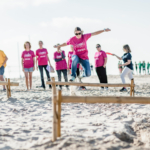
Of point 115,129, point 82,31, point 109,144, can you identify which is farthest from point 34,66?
point 109,144

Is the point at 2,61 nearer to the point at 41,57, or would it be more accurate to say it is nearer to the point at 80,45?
the point at 41,57

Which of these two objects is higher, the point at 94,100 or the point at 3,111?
the point at 94,100

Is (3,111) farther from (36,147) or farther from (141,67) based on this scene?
(141,67)

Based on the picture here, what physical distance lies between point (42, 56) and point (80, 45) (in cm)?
238

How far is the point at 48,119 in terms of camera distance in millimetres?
3516

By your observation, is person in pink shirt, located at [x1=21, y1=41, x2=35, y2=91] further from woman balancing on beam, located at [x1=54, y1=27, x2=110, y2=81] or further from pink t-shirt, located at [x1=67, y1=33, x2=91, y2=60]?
pink t-shirt, located at [x1=67, y1=33, x2=91, y2=60]

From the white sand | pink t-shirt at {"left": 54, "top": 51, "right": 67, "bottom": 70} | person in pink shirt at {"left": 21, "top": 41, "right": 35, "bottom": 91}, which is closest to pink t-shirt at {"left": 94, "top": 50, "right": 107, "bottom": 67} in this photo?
pink t-shirt at {"left": 54, "top": 51, "right": 67, "bottom": 70}

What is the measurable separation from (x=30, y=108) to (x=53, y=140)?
210 cm

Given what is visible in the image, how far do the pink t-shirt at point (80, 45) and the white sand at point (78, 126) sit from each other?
128cm

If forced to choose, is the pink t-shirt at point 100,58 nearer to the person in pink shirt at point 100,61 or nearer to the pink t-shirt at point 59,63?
the person in pink shirt at point 100,61

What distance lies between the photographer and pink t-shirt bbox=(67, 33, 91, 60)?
5.06 metres

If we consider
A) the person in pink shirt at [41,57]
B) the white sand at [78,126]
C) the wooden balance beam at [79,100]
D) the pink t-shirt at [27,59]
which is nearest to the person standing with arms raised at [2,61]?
the pink t-shirt at [27,59]

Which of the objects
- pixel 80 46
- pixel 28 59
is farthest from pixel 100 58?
pixel 28 59

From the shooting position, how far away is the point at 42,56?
711 cm
